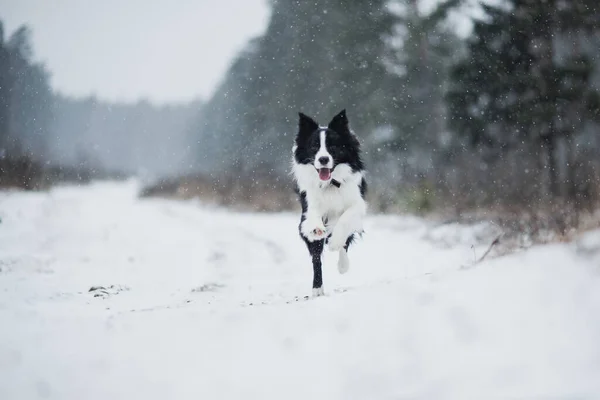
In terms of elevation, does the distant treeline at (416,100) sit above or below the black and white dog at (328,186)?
above

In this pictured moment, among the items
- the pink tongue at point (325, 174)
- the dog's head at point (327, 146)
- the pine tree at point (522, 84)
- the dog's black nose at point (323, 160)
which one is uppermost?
the pine tree at point (522, 84)

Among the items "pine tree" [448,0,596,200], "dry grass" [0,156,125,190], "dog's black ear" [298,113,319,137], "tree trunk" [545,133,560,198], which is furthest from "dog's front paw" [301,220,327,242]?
"dry grass" [0,156,125,190]

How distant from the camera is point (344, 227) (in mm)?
5848

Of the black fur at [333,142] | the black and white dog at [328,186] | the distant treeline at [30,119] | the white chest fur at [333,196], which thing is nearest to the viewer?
the black and white dog at [328,186]

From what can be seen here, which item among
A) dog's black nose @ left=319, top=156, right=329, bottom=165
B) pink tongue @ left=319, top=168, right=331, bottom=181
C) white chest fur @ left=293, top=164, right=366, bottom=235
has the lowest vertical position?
white chest fur @ left=293, top=164, right=366, bottom=235

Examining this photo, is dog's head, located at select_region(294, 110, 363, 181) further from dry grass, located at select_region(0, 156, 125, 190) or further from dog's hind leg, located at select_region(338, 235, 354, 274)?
dry grass, located at select_region(0, 156, 125, 190)

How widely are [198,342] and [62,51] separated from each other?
2049 centimetres

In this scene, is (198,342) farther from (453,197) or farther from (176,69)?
(176,69)

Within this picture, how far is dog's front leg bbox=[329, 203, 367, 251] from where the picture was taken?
5.83 metres

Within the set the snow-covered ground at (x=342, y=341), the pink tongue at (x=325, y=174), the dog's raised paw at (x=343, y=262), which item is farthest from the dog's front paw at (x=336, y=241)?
the snow-covered ground at (x=342, y=341)

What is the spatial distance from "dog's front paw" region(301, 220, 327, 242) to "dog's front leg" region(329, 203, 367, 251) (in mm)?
162

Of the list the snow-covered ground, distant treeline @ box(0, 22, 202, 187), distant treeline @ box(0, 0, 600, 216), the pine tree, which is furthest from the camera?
distant treeline @ box(0, 22, 202, 187)

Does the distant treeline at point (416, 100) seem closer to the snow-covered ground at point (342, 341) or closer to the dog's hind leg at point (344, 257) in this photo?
the dog's hind leg at point (344, 257)

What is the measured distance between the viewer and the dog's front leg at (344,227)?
583 cm
